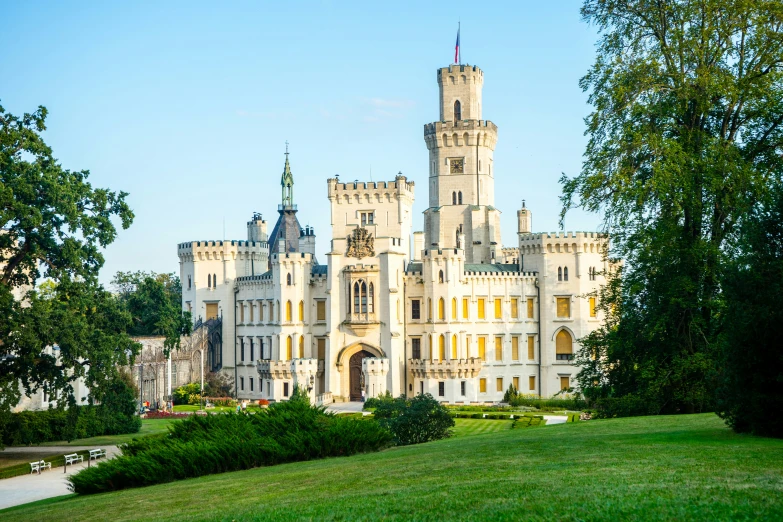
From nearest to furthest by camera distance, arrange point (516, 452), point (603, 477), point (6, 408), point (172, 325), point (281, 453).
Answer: point (603, 477) → point (516, 452) → point (281, 453) → point (6, 408) → point (172, 325)

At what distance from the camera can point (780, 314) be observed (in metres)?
19.9

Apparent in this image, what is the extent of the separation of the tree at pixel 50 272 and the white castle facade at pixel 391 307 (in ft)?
104

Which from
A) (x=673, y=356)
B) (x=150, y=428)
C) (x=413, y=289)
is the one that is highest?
(x=413, y=289)

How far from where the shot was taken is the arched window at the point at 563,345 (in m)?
73.5

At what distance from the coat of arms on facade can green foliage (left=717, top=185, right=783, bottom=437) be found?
49.1 metres

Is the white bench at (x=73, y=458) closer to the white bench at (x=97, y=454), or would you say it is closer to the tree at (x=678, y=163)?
the white bench at (x=97, y=454)

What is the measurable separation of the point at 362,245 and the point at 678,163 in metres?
40.9

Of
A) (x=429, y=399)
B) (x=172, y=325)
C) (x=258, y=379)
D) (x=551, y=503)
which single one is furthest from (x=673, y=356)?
(x=258, y=379)

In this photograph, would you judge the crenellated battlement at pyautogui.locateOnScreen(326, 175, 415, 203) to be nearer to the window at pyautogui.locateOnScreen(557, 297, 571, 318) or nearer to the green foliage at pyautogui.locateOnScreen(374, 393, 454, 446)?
the window at pyautogui.locateOnScreen(557, 297, 571, 318)

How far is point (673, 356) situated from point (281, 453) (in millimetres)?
13768

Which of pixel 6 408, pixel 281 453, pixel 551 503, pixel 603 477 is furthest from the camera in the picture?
pixel 6 408

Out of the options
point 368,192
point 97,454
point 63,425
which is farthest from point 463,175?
point 97,454

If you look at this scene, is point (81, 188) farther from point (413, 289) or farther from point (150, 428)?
point (413, 289)

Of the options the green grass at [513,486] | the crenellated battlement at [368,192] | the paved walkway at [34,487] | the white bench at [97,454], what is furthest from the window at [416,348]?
the green grass at [513,486]
